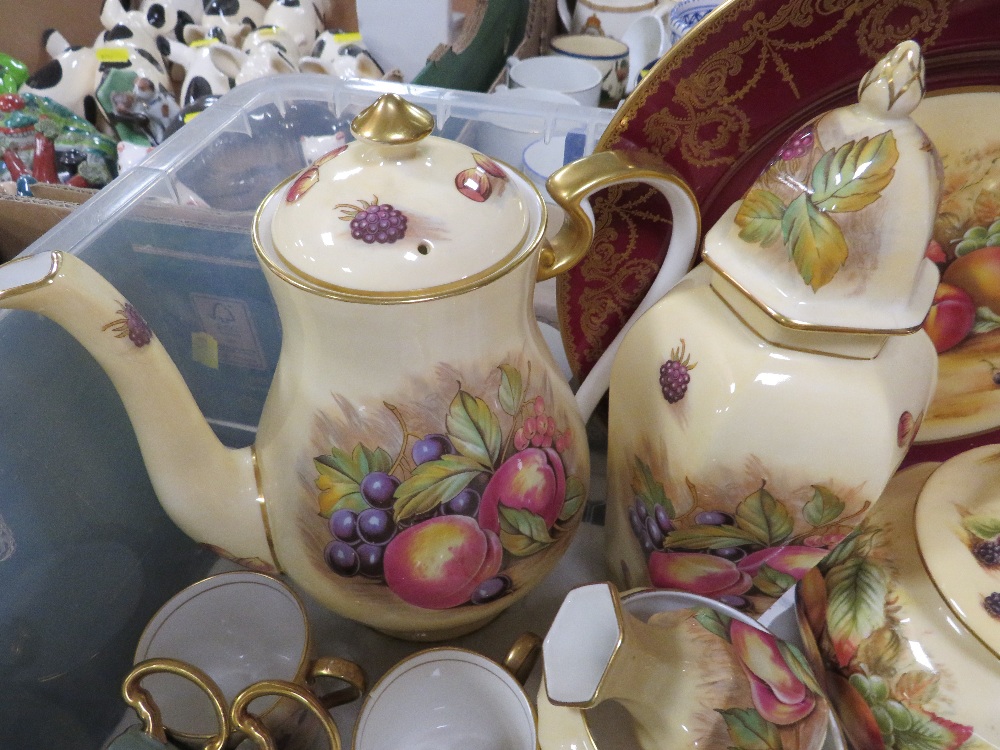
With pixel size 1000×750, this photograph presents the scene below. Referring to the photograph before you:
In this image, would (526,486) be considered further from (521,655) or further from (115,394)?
(115,394)

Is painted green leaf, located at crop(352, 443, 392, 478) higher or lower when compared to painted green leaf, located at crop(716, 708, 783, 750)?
higher

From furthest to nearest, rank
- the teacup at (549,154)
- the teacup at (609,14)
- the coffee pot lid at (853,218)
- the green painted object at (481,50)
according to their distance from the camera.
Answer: the teacup at (609,14), the green painted object at (481,50), the teacup at (549,154), the coffee pot lid at (853,218)

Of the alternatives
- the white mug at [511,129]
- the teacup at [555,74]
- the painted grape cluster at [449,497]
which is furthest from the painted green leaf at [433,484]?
the teacup at [555,74]

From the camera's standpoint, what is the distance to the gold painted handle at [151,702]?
0.37m

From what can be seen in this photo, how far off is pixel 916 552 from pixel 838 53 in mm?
304

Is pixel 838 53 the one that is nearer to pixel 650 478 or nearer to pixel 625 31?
pixel 650 478

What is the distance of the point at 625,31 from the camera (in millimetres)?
1212

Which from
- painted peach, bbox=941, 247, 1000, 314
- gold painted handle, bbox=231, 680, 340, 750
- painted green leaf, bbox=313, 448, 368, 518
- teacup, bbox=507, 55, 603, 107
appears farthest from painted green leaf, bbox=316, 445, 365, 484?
teacup, bbox=507, 55, 603, 107

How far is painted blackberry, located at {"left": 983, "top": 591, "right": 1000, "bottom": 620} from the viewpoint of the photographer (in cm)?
37

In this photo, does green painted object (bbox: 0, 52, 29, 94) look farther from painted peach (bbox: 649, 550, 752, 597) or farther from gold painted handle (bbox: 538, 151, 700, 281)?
painted peach (bbox: 649, 550, 752, 597)

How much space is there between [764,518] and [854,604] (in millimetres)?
82

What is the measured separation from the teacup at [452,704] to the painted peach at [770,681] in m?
0.13

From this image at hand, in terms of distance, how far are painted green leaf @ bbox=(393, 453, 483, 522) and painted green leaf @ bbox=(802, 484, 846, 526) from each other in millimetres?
190

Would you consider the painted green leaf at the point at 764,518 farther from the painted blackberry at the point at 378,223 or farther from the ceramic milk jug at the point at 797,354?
the painted blackberry at the point at 378,223
